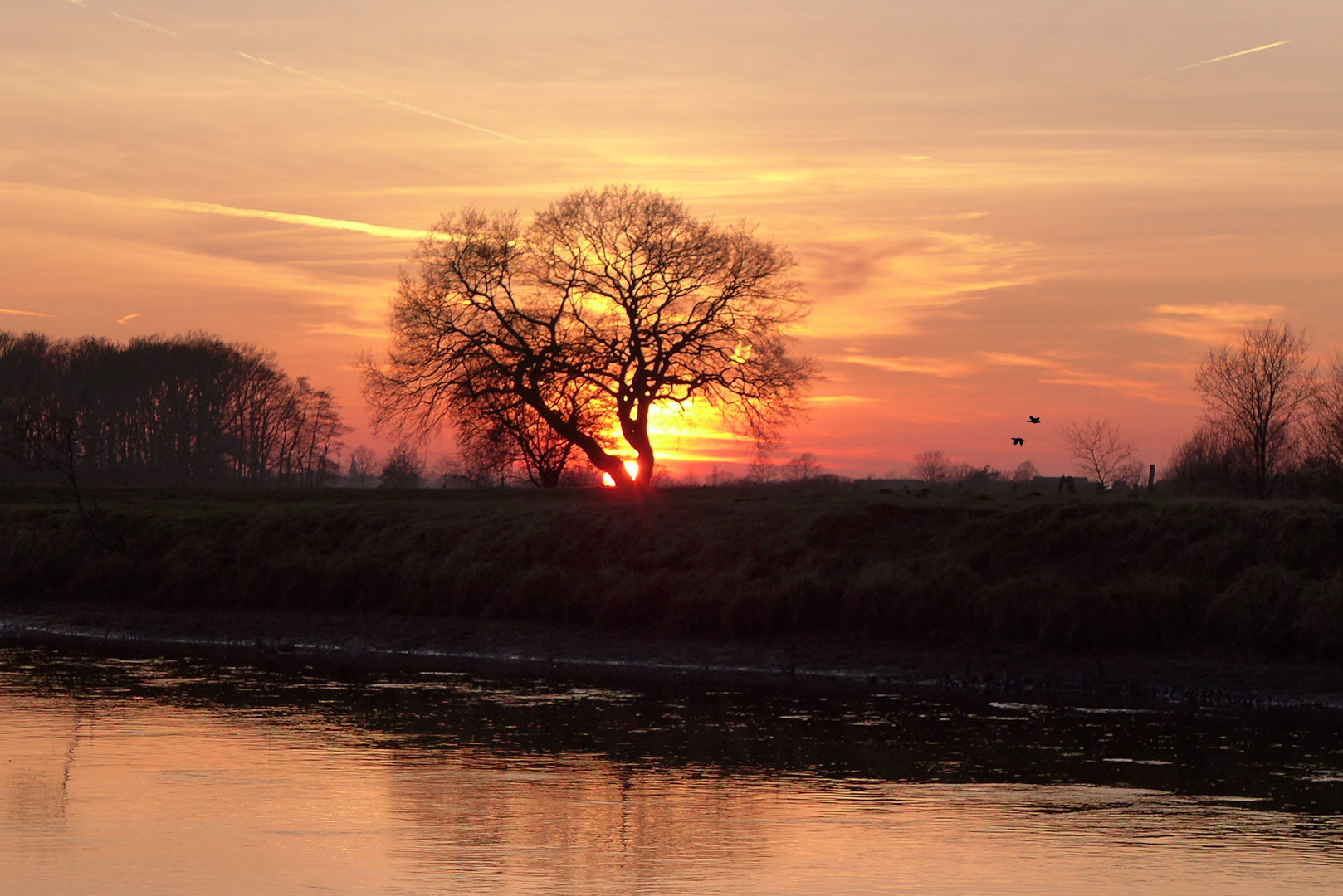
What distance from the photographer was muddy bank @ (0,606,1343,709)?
30.0 m

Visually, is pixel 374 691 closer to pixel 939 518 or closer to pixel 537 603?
pixel 537 603

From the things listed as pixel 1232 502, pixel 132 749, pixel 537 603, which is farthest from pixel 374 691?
pixel 1232 502

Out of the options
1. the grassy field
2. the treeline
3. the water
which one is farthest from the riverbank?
the treeline

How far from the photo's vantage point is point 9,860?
1300cm

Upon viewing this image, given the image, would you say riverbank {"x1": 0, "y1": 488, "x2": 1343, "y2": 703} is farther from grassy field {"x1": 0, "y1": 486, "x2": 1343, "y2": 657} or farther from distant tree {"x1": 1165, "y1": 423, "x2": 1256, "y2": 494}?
distant tree {"x1": 1165, "y1": 423, "x2": 1256, "y2": 494}

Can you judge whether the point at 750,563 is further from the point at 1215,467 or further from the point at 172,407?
the point at 172,407

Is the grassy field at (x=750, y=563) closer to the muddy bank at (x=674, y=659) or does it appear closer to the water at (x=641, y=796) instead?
the muddy bank at (x=674, y=659)

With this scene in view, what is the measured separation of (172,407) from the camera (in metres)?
123

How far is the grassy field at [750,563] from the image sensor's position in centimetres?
3275

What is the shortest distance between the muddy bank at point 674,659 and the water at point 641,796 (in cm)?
257

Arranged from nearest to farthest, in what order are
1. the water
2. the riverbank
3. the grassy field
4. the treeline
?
the water < the riverbank < the grassy field < the treeline

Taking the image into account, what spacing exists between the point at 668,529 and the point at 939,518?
824 cm

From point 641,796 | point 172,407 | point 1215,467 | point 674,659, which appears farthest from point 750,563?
point 172,407

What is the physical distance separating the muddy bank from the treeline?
67.9m
